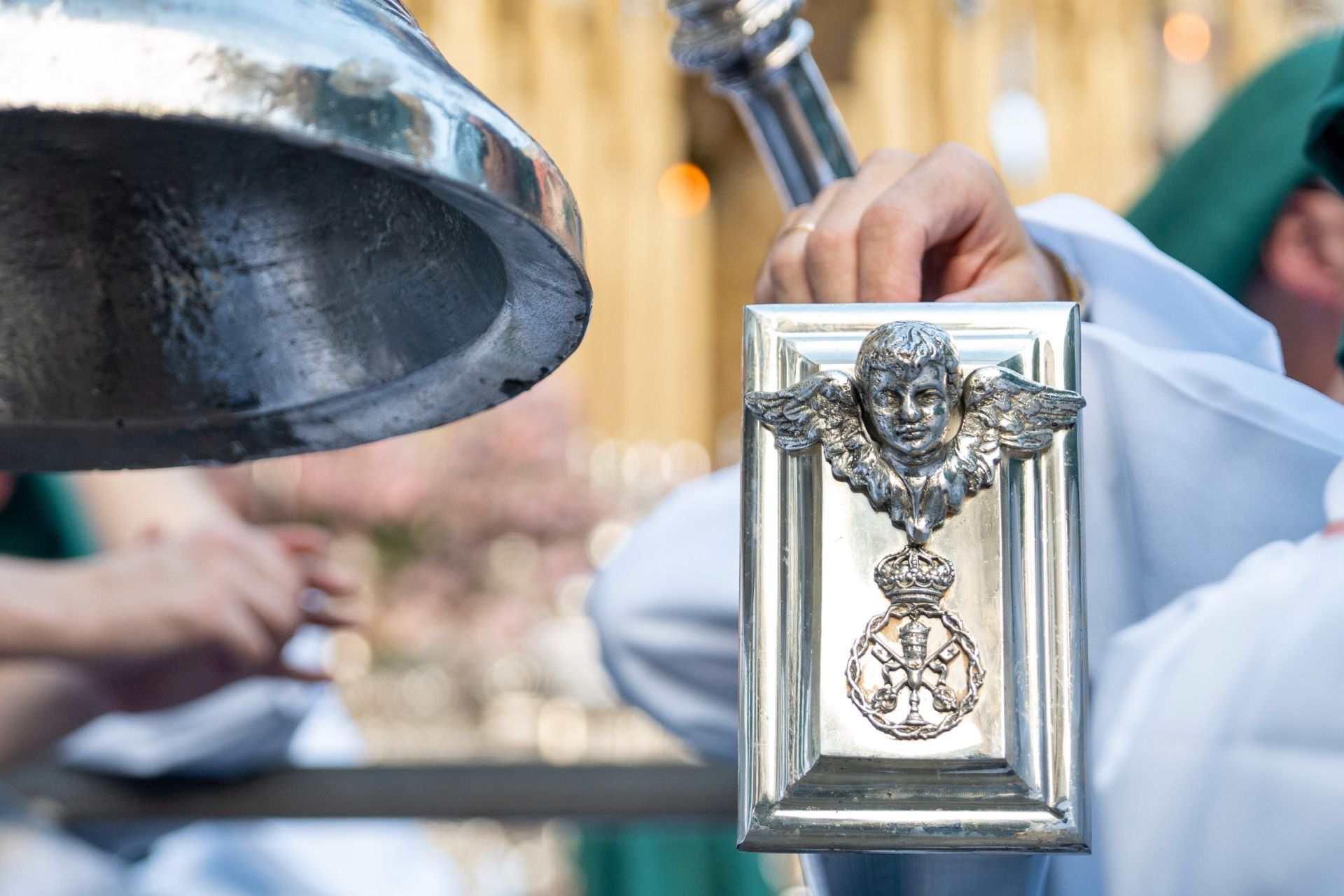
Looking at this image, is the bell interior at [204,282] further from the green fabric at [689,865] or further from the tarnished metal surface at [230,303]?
the green fabric at [689,865]

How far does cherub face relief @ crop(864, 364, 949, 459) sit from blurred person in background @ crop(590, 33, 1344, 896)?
7 centimetres

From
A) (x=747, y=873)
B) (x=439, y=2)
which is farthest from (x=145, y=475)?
(x=439, y=2)

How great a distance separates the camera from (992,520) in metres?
0.30

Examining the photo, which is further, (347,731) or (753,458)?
(347,731)

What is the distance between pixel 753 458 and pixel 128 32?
0.51 feet

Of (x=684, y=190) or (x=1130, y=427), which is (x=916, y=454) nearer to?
(x=1130, y=427)

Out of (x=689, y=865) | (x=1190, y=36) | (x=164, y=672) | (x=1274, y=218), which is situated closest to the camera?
(x=1274, y=218)

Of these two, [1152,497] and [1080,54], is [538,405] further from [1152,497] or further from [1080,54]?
[1080,54]

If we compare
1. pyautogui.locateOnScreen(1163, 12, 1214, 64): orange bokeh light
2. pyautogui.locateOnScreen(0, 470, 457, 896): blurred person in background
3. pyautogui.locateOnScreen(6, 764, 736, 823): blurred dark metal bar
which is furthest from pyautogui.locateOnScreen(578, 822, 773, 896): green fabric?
pyautogui.locateOnScreen(1163, 12, 1214, 64): orange bokeh light

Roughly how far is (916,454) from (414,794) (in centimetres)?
65

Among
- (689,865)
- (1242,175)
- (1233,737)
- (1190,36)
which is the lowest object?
(689,865)

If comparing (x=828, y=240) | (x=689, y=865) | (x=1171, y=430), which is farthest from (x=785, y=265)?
(x=689, y=865)

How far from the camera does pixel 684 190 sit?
2.50 m

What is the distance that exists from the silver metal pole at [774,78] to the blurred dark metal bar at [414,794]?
488 millimetres
